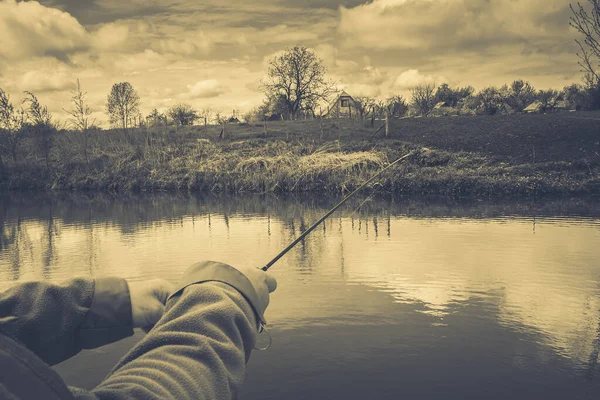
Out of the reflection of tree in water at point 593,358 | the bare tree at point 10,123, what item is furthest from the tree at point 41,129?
the reflection of tree in water at point 593,358

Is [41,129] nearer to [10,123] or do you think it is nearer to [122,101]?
[10,123]

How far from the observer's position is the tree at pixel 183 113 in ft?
194

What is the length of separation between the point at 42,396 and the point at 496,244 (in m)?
10.3

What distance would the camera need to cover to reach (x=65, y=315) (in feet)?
4.93

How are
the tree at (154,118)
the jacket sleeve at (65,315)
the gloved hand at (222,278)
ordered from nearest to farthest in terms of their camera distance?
the jacket sleeve at (65,315) < the gloved hand at (222,278) < the tree at (154,118)

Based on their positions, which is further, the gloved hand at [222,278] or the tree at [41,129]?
the tree at [41,129]

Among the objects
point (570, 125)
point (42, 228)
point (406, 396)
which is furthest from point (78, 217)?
point (570, 125)

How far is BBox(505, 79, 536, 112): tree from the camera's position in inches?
2038

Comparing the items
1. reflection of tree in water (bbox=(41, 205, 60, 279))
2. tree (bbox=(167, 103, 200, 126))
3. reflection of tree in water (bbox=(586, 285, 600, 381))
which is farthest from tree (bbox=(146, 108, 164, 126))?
reflection of tree in water (bbox=(586, 285, 600, 381))

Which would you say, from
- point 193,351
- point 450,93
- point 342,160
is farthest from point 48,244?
point 450,93

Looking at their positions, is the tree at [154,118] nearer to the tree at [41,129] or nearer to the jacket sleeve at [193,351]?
the tree at [41,129]

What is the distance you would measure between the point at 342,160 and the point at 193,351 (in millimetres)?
23649

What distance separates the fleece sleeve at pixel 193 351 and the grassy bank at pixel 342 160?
20029 mm

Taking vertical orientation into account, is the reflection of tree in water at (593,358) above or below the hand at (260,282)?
below
